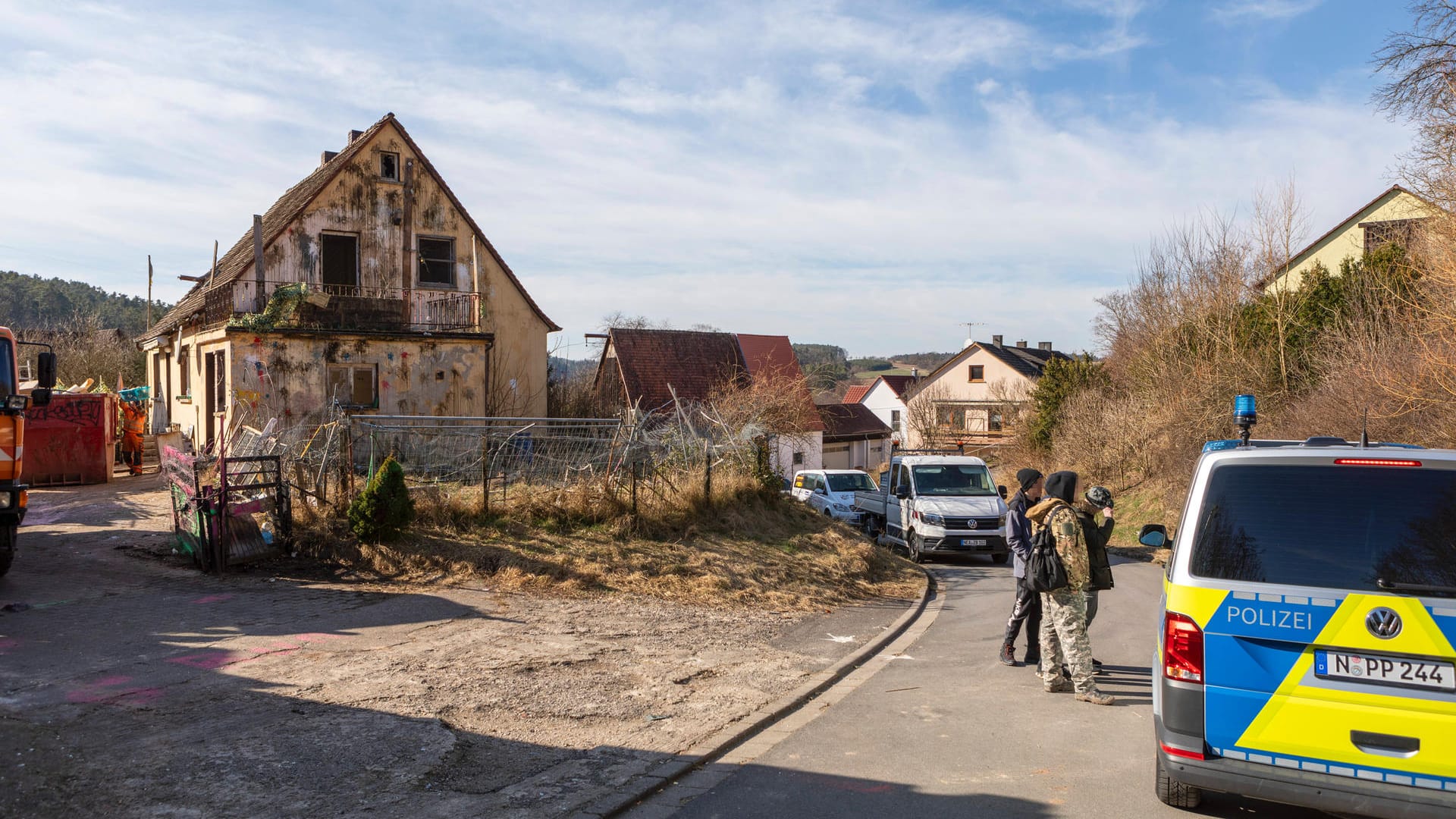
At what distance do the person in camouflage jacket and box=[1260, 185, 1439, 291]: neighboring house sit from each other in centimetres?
1145

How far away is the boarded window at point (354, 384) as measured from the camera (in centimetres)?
2073

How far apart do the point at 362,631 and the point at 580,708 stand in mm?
3003

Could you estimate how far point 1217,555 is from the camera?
4.66m

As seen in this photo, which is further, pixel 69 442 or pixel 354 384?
pixel 354 384

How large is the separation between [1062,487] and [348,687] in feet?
18.4

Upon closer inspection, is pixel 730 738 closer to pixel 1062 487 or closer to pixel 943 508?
pixel 1062 487

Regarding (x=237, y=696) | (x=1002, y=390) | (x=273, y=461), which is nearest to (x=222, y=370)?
(x=273, y=461)

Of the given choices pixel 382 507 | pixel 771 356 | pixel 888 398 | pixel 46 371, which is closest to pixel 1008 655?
pixel 382 507

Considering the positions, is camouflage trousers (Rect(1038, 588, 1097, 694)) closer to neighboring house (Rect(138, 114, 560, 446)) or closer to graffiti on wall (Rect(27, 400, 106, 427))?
neighboring house (Rect(138, 114, 560, 446))

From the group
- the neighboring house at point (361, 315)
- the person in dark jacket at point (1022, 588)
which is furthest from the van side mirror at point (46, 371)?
the person in dark jacket at point (1022, 588)

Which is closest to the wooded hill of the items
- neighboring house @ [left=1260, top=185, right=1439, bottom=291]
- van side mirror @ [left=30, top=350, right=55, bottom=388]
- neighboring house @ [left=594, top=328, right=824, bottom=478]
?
neighboring house @ [left=594, top=328, right=824, bottom=478]

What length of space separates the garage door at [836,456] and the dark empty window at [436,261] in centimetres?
3042

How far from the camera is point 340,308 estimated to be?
20.8 m

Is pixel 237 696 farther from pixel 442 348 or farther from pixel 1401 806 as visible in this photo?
pixel 442 348
